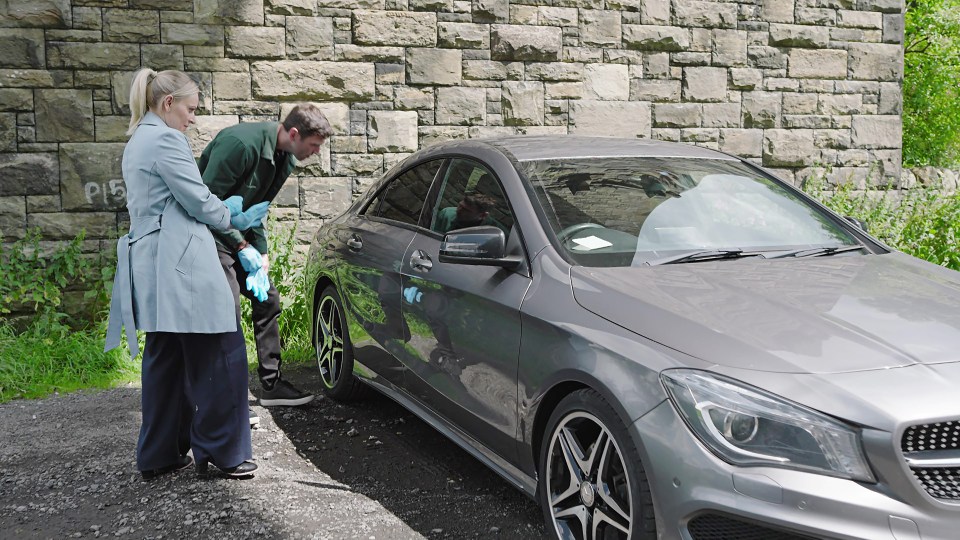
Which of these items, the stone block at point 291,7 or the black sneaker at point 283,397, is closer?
the black sneaker at point 283,397

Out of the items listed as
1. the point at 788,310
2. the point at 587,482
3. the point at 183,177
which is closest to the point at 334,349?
the point at 183,177

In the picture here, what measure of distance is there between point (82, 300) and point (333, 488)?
397 cm

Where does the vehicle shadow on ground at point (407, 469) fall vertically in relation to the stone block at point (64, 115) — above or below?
below

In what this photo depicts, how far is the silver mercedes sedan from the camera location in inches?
97.6

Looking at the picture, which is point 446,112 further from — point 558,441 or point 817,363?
point 817,363

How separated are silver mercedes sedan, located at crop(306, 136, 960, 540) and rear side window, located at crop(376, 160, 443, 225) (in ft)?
0.04

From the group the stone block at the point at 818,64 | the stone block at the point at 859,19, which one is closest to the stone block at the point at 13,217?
the stone block at the point at 818,64

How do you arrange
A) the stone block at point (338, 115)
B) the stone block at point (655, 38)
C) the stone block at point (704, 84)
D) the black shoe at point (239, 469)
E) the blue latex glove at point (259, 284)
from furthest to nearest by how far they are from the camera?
the stone block at point (704, 84) → the stone block at point (655, 38) → the stone block at point (338, 115) → the blue latex glove at point (259, 284) → the black shoe at point (239, 469)

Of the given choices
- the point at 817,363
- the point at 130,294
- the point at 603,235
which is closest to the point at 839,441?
the point at 817,363

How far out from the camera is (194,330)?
4.12 m

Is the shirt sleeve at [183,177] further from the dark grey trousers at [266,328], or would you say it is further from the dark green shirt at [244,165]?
the dark grey trousers at [266,328]

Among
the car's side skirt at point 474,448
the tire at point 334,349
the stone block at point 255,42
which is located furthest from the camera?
the stone block at point 255,42

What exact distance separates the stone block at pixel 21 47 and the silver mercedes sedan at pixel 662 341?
3.70 metres

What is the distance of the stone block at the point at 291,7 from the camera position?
7.75m
